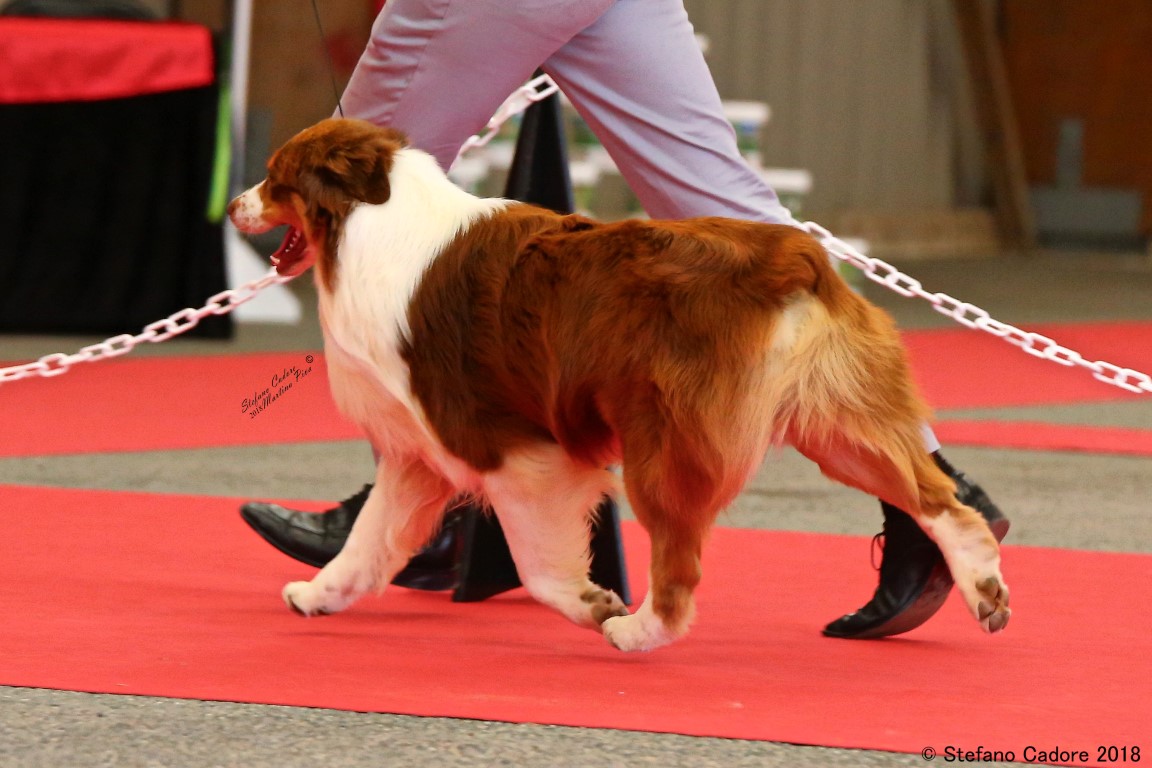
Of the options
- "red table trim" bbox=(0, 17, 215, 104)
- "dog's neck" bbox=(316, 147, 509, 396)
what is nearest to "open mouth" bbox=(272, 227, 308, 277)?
"dog's neck" bbox=(316, 147, 509, 396)

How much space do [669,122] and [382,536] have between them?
3.03 ft

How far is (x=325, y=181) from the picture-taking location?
277 centimetres

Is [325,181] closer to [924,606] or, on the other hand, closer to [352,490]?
[924,606]

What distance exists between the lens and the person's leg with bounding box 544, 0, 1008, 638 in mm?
2992

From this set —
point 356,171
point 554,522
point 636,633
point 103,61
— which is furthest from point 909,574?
point 103,61

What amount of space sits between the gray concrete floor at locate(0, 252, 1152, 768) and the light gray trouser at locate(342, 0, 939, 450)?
1.79 ft

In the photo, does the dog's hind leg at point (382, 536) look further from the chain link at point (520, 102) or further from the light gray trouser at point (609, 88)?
the chain link at point (520, 102)

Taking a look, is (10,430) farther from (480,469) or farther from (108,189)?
(480,469)

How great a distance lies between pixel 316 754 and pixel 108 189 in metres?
6.08

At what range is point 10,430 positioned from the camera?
5445mm

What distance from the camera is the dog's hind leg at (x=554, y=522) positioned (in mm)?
→ 2723

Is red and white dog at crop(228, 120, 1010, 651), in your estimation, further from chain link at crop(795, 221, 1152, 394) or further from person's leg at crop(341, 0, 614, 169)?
chain link at crop(795, 221, 1152, 394)

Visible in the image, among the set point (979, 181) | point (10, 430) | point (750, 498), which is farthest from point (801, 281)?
point (979, 181)

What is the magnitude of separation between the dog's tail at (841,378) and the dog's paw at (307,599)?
974 millimetres
